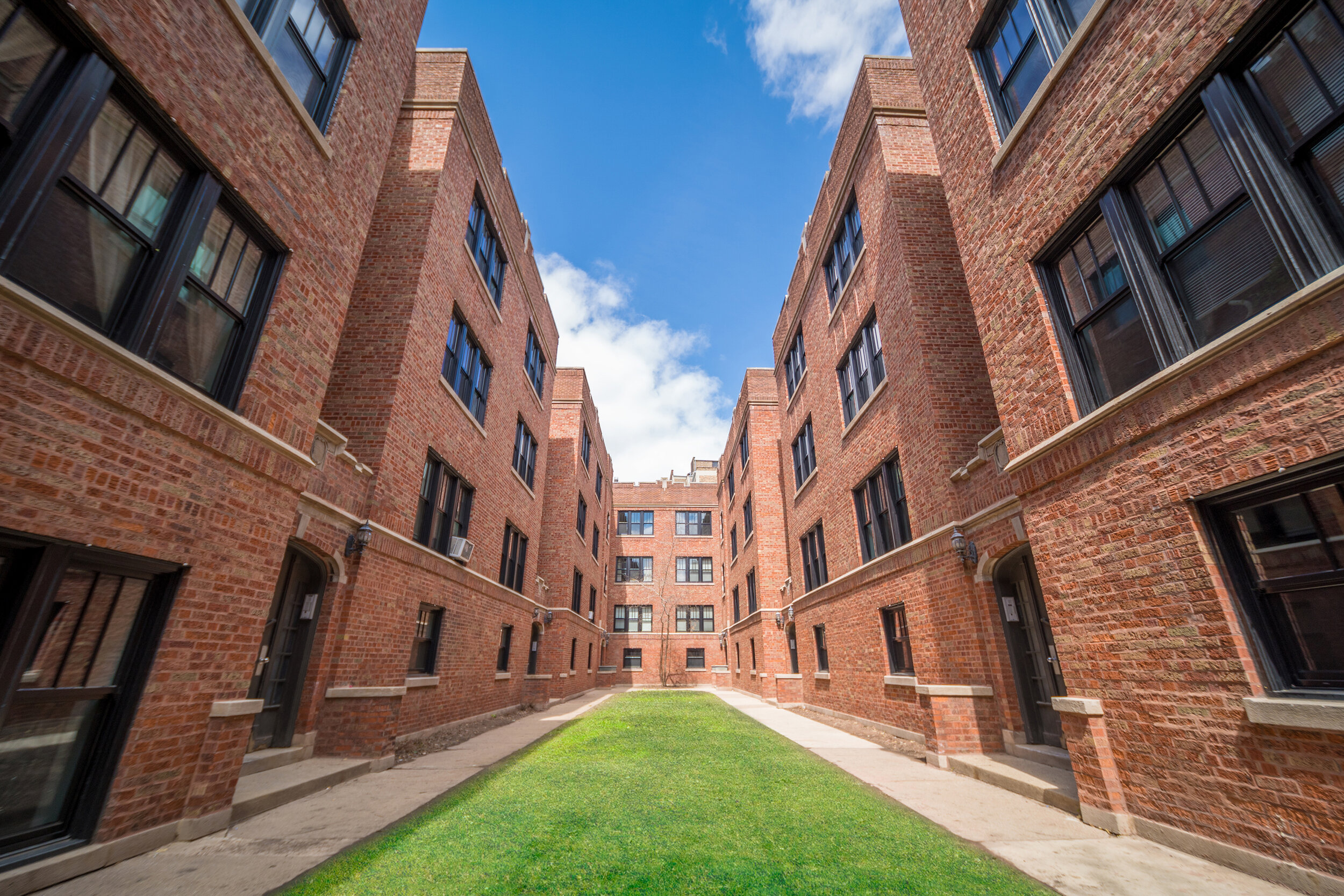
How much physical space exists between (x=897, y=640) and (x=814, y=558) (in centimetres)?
564

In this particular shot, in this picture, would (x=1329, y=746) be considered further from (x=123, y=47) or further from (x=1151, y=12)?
(x=123, y=47)

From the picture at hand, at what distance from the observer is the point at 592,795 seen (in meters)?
5.67

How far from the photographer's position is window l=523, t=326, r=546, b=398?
17.3 meters

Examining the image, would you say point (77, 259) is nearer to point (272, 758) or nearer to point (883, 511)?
point (272, 758)

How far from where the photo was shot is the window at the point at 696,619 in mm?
35031

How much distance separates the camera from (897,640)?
1057cm

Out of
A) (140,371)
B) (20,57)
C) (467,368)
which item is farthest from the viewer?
(467,368)

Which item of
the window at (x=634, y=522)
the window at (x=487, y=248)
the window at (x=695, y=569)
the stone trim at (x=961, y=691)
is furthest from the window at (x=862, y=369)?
the window at (x=634, y=522)

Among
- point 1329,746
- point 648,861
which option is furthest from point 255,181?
point 1329,746

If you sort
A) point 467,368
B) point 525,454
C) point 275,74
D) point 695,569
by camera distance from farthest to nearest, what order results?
point 695,569 → point 525,454 → point 467,368 → point 275,74

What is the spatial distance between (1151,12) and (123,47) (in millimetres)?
8597

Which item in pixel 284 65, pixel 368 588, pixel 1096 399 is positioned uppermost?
pixel 284 65

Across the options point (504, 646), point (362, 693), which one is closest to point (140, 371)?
point (362, 693)

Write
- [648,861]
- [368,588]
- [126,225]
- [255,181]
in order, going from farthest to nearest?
[368,588], [255,181], [126,225], [648,861]
